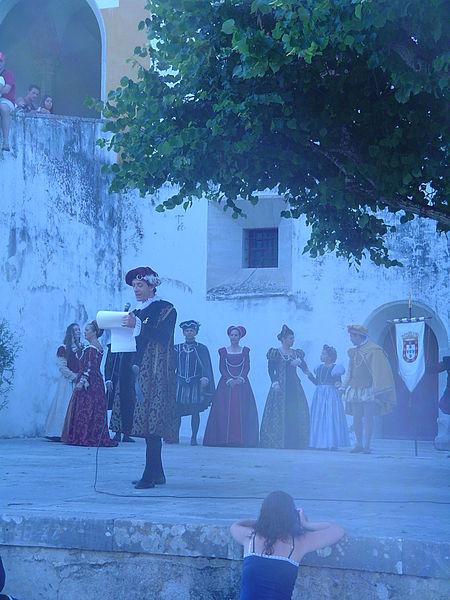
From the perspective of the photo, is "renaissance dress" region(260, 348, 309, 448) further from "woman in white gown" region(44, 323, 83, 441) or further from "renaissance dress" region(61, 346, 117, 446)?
"woman in white gown" region(44, 323, 83, 441)

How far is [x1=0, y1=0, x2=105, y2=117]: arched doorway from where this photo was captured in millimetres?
23094

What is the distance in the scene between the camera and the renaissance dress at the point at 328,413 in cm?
1533

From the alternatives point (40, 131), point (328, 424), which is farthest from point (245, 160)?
point (40, 131)

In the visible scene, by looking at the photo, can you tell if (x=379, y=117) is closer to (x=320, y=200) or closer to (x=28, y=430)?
(x=320, y=200)

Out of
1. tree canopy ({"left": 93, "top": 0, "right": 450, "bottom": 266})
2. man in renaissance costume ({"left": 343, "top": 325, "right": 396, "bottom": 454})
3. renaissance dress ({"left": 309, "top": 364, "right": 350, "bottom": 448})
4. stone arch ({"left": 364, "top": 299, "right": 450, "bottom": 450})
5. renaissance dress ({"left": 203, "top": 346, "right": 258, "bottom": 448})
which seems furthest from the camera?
stone arch ({"left": 364, "top": 299, "right": 450, "bottom": 450})

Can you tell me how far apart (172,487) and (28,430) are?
9926mm

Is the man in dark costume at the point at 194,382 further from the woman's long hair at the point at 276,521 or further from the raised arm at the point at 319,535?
the woman's long hair at the point at 276,521

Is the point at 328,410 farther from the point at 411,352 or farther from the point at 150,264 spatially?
the point at 150,264

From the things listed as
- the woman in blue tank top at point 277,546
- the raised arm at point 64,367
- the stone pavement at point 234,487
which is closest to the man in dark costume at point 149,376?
the stone pavement at point 234,487

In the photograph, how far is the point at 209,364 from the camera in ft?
53.6

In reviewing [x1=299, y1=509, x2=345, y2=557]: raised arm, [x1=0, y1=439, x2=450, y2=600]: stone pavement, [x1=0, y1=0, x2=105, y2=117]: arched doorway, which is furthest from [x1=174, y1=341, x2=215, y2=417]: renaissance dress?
[x1=299, y1=509, x2=345, y2=557]: raised arm

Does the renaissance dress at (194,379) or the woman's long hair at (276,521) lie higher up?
the renaissance dress at (194,379)

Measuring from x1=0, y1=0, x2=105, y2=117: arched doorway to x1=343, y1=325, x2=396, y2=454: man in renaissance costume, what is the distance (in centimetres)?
1072

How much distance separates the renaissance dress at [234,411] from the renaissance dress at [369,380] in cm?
225
